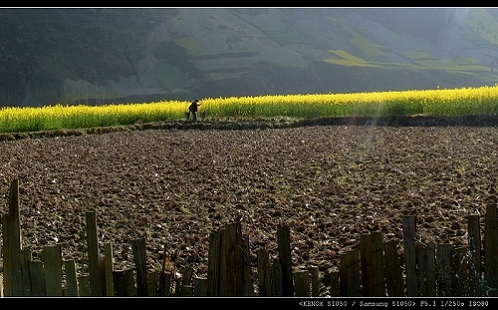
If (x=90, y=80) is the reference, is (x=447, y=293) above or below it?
below

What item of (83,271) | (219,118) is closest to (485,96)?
(219,118)

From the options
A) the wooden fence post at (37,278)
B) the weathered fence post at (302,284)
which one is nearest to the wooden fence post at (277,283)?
the weathered fence post at (302,284)

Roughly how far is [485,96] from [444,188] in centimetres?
A: 2043

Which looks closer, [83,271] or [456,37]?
[83,271]

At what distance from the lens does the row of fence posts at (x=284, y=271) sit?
13.3 feet

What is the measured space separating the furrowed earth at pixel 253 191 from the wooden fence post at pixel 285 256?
31.8 inches

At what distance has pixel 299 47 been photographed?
128m

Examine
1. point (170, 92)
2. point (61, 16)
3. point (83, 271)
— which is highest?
point (61, 16)

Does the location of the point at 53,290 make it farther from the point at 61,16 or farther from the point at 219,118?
the point at 61,16

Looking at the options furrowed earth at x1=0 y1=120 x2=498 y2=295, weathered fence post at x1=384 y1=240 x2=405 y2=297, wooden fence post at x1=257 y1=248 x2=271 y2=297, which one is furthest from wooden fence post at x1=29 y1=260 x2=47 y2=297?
weathered fence post at x1=384 y1=240 x2=405 y2=297

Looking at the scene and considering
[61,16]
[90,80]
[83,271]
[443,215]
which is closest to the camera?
[83,271]

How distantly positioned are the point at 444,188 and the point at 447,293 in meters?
6.94

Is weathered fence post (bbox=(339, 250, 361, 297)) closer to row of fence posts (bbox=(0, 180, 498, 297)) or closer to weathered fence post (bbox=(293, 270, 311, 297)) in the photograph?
row of fence posts (bbox=(0, 180, 498, 297))

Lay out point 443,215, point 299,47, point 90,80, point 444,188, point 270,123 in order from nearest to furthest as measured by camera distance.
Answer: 1. point 443,215
2. point 444,188
3. point 270,123
4. point 90,80
5. point 299,47
